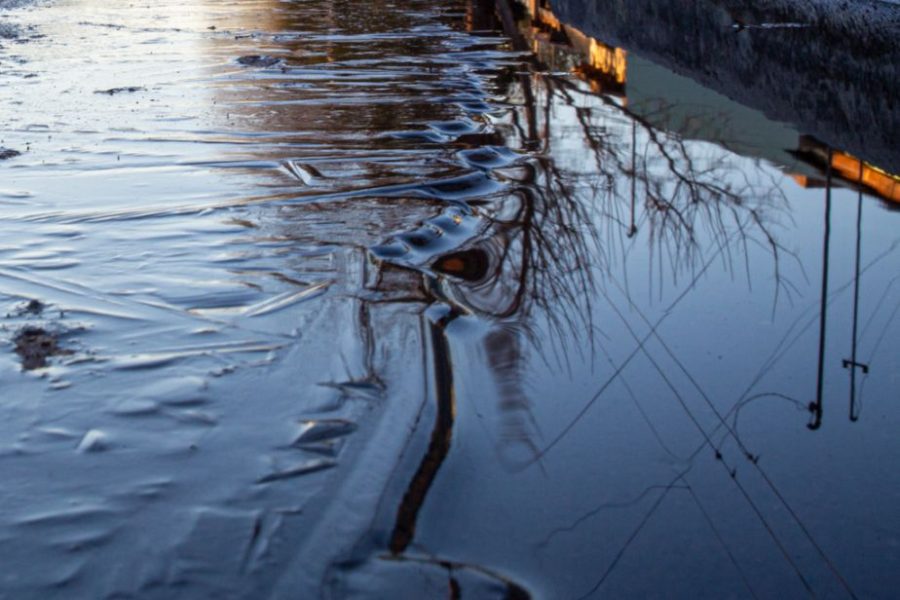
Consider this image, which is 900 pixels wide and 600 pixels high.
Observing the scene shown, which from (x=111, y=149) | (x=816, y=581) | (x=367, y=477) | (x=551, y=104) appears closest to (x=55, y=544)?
(x=367, y=477)

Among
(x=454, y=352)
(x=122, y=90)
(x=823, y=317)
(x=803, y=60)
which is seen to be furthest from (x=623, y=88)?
(x=454, y=352)

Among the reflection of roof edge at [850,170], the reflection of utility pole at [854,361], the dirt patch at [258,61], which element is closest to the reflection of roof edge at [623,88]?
the reflection of roof edge at [850,170]

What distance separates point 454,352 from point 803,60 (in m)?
3.55

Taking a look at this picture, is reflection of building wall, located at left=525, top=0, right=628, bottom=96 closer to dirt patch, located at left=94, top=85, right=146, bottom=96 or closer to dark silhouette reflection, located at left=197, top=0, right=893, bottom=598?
dark silhouette reflection, located at left=197, top=0, right=893, bottom=598

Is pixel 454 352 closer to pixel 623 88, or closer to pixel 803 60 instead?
pixel 803 60

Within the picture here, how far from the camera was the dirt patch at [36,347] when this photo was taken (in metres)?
3.87

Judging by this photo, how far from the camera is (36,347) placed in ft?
13.1

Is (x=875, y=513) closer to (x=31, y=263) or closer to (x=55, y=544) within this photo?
(x=55, y=544)

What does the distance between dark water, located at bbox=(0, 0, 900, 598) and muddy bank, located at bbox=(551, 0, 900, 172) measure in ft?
0.14

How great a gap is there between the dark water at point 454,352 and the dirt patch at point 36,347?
0.03 feet

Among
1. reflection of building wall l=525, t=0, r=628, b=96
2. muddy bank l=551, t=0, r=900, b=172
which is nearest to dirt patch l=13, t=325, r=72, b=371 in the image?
muddy bank l=551, t=0, r=900, b=172

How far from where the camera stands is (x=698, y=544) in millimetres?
2852

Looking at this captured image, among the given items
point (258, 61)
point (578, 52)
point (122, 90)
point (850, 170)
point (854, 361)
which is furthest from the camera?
point (578, 52)

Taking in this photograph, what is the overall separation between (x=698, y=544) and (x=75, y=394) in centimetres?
183
